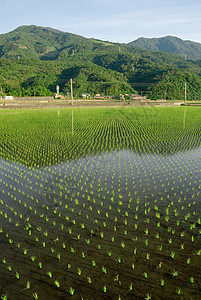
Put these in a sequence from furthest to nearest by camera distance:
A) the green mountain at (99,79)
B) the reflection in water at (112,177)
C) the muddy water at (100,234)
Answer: the green mountain at (99,79) < the reflection in water at (112,177) < the muddy water at (100,234)

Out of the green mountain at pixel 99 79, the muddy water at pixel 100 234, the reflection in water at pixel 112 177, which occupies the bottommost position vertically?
the muddy water at pixel 100 234

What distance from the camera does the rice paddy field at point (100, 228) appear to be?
12.1 feet

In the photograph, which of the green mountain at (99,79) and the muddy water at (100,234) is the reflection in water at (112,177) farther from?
the green mountain at (99,79)

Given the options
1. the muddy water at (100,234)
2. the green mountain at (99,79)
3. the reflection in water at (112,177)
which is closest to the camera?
the muddy water at (100,234)

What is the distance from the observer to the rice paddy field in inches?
145

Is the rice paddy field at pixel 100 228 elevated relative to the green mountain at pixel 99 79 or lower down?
lower down

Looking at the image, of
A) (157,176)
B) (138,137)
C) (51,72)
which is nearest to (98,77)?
(51,72)

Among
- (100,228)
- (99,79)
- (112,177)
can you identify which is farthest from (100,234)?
(99,79)

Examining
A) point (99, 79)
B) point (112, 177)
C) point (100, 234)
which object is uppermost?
point (99, 79)

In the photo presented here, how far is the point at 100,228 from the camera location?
17.0 ft

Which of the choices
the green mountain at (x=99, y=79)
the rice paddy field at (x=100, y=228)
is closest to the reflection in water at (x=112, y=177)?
the rice paddy field at (x=100, y=228)

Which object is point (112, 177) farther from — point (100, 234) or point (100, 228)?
point (100, 234)

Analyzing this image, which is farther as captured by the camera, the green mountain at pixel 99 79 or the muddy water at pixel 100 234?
the green mountain at pixel 99 79

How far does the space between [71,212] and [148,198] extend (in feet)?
7.87
